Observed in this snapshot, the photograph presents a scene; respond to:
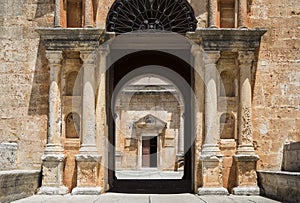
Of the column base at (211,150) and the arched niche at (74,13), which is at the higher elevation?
the arched niche at (74,13)

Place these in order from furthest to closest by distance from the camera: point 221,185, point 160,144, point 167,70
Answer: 1. point 160,144
2. point 167,70
3. point 221,185

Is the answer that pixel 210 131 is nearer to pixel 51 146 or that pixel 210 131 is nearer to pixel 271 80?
pixel 271 80

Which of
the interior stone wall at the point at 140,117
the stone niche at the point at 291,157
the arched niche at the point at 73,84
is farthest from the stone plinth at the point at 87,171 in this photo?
the interior stone wall at the point at 140,117

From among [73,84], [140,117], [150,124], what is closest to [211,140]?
[73,84]

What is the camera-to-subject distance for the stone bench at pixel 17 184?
35.0 ft

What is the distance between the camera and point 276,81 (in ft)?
44.0

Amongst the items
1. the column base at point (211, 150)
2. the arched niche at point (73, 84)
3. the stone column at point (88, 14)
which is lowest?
the column base at point (211, 150)

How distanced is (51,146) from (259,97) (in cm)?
503

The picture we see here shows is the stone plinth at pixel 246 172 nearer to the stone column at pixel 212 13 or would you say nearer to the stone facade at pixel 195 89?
the stone facade at pixel 195 89

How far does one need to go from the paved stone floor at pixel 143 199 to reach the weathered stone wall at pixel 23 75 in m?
1.77

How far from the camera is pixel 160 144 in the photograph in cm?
3238

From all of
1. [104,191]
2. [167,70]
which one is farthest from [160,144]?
[104,191]

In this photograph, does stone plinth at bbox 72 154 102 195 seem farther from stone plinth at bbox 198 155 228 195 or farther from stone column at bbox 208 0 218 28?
stone column at bbox 208 0 218 28

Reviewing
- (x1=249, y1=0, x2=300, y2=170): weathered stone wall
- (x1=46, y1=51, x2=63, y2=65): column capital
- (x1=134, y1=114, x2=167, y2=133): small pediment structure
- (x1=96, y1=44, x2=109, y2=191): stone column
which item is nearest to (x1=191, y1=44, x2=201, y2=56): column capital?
(x1=249, y1=0, x2=300, y2=170): weathered stone wall
